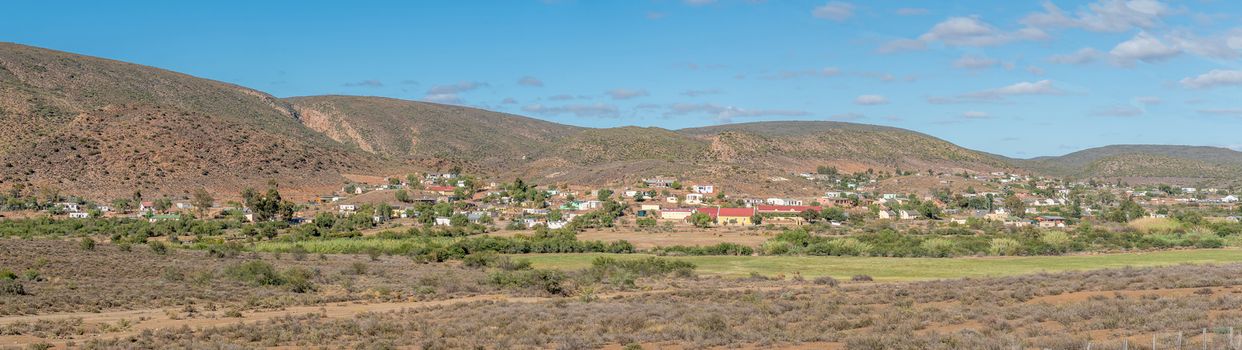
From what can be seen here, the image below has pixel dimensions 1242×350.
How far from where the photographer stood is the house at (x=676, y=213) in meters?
95.4

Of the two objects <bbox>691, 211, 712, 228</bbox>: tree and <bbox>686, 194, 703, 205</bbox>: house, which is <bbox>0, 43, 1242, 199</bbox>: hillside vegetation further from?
<bbox>691, 211, 712, 228</bbox>: tree

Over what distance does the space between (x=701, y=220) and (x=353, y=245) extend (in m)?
34.3

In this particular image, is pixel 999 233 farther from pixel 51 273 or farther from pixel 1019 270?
pixel 51 273

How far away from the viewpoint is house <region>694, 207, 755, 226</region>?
299ft

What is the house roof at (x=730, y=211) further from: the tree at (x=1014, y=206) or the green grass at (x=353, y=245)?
the green grass at (x=353, y=245)

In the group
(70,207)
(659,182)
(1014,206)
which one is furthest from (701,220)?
(70,207)

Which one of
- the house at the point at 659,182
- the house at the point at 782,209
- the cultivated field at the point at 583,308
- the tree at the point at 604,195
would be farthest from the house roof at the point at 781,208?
the cultivated field at the point at 583,308

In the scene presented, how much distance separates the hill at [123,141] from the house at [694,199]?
4094 centimetres

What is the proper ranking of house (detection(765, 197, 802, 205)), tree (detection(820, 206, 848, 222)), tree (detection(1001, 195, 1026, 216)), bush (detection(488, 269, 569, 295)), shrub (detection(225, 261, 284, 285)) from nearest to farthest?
bush (detection(488, 269, 569, 295)) → shrub (detection(225, 261, 284, 285)) → tree (detection(820, 206, 848, 222)) → tree (detection(1001, 195, 1026, 216)) → house (detection(765, 197, 802, 205))

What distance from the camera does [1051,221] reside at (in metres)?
92.8

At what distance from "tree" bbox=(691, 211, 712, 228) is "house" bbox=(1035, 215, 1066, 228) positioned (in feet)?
94.7

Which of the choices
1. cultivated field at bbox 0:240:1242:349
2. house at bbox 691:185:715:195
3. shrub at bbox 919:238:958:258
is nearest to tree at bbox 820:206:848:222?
house at bbox 691:185:715:195

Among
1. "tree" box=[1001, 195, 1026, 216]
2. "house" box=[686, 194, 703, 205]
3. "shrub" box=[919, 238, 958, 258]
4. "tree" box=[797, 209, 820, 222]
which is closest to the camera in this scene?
"shrub" box=[919, 238, 958, 258]

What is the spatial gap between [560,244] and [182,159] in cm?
5993
